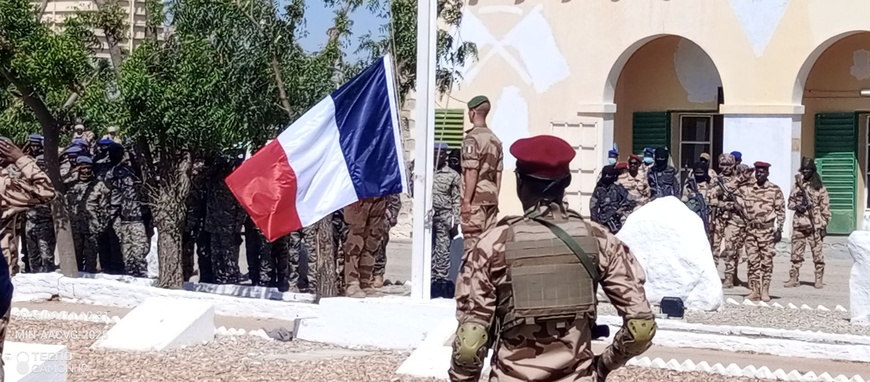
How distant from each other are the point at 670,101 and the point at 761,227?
8000 mm

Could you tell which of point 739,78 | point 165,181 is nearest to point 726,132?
point 739,78

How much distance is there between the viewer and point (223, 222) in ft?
45.0

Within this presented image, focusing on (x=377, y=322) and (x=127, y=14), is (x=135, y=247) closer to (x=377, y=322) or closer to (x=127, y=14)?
(x=127, y=14)

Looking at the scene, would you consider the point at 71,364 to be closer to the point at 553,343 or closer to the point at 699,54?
the point at 553,343

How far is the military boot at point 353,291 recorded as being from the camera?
1228cm

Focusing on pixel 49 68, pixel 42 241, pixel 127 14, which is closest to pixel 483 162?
pixel 49 68

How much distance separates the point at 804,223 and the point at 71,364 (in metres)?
8.79

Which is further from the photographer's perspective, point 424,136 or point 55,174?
point 55,174

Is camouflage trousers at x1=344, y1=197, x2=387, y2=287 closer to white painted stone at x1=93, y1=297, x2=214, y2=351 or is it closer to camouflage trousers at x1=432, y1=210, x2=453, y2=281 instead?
camouflage trousers at x1=432, y1=210, x2=453, y2=281

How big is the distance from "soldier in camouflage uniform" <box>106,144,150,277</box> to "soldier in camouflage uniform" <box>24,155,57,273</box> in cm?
106

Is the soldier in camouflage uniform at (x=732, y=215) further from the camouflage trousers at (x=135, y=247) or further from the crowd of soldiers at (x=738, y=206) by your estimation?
the camouflage trousers at (x=135, y=247)

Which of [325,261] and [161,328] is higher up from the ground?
[325,261]

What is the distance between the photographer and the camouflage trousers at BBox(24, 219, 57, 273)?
15094mm

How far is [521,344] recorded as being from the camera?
4.73 metres
